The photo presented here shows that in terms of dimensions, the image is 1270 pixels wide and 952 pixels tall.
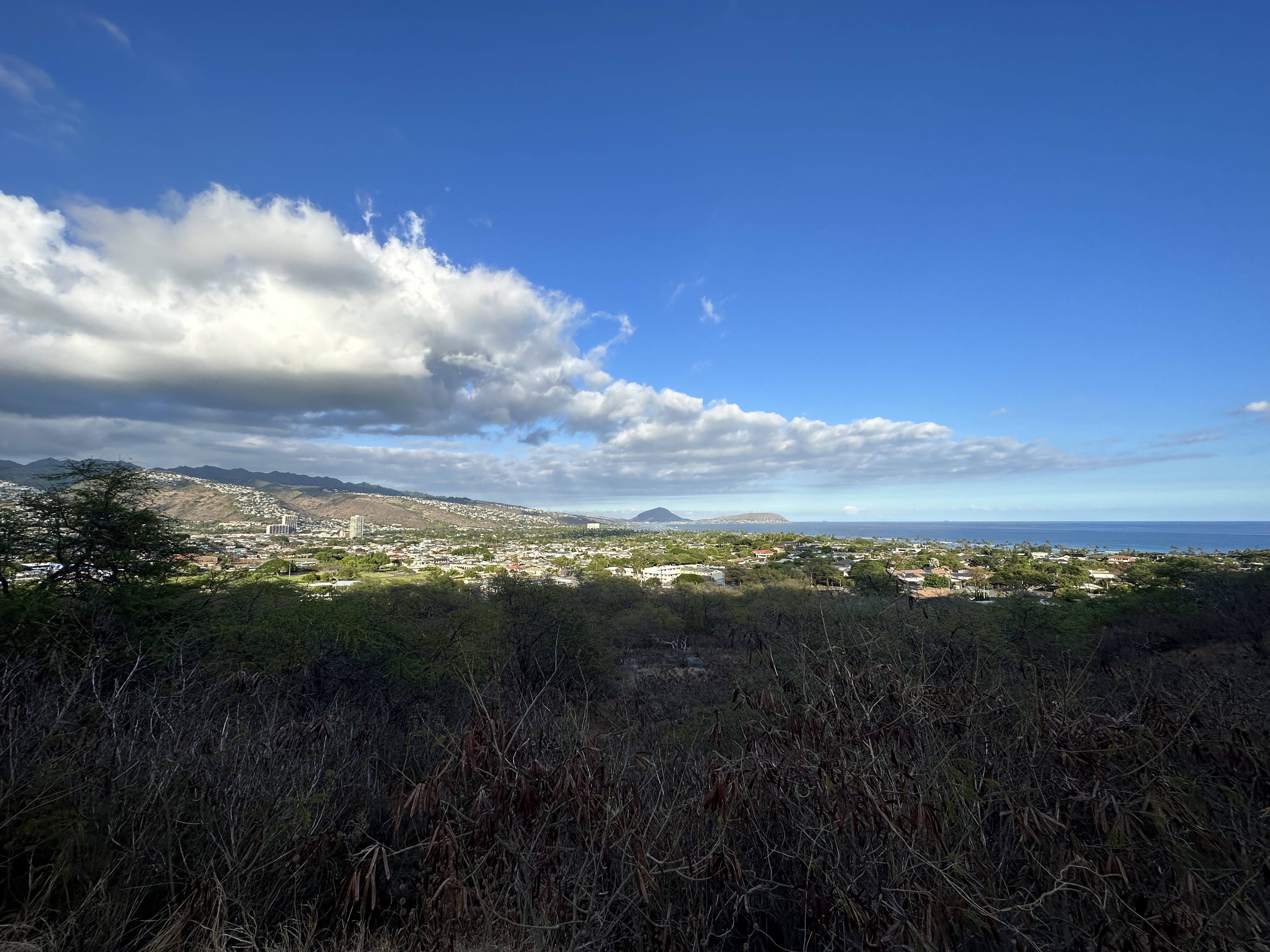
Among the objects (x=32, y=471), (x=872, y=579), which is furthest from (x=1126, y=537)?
(x=32, y=471)

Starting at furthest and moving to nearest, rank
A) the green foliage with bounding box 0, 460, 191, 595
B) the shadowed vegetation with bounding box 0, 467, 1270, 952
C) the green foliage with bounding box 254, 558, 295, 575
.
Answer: the green foliage with bounding box 254, 558, 295, 575 → the green foliage with bounding box 0, 460, 191, 595 → the shadowed vegetation with bounding box 0, 467, 1270, 952

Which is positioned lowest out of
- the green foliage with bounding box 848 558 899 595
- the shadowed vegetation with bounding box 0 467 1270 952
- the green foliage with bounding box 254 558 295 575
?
the green foliage with bounding box 254 558 295 575

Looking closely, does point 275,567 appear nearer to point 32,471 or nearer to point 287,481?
point 32,471

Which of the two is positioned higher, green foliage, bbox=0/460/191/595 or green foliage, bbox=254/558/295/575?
green foliage, bbox=0/460/191/595

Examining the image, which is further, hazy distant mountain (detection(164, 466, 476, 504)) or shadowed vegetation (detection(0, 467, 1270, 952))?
hazy distant mountain (detection(164, 466, 476, 504))

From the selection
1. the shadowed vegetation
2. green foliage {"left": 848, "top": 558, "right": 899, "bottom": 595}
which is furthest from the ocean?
the shadowed vegetation

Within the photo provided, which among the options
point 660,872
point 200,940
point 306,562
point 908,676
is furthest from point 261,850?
point 306,562

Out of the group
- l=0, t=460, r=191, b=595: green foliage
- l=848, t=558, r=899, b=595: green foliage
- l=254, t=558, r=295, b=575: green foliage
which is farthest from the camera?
l=254, t=558, r=295, b=575: green foliage

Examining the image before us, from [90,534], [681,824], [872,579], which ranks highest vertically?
[90,534]

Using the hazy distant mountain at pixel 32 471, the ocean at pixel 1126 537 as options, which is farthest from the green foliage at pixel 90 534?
the ocean at pixel 1126 537

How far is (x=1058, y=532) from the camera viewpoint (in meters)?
184

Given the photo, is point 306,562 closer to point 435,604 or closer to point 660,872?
point 435,604

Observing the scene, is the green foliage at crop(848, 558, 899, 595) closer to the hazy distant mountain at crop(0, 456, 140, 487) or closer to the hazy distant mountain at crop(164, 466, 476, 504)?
the hazy distant mountain at crop(0, 456, 140, 487)

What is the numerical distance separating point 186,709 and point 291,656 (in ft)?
21.5
